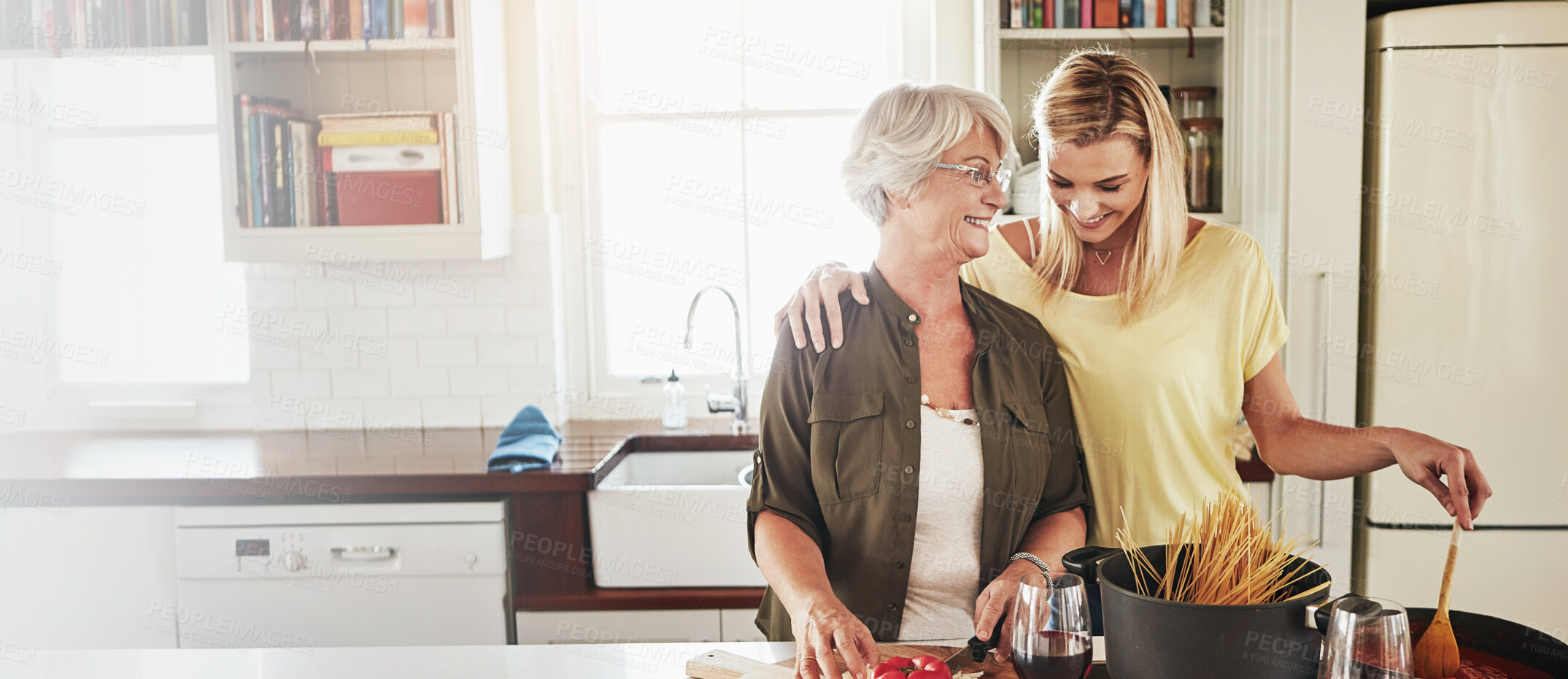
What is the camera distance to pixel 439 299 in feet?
11.4

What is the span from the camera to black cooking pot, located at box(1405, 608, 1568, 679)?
3.85ft

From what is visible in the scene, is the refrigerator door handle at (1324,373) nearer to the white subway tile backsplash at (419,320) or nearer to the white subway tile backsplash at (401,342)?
the white subway tile backsplash at (401,342)

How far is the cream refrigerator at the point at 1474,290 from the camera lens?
268cm

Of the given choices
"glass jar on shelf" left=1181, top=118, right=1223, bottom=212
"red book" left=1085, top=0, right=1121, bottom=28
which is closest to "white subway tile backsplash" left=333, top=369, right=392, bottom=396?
"red book" left=1085, top=0, right=1121, bottom=28

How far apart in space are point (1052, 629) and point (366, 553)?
2047mm

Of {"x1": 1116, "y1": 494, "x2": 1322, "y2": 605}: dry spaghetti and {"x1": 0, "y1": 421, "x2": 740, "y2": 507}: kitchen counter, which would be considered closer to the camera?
{"x1": 1116, "y1": 494, "x2": 1322, "y2": 605}: dry spaghetti

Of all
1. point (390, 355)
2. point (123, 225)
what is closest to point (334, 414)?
point (390, 355)

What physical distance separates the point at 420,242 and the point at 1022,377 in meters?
1.99

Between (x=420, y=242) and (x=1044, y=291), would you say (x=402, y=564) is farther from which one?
(x=1044, y=291)

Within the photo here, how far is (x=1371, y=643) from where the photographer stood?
1072 millimetres

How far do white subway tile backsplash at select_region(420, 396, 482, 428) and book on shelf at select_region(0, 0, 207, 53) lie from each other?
1.23m

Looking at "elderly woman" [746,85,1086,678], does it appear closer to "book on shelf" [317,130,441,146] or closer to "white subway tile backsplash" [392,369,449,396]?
"book on shelf" [317,130,441,146]

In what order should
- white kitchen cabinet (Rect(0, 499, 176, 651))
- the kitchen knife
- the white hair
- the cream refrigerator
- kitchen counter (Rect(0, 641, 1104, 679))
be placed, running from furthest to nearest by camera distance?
white kitchen cabinet (Rect(0, 499, 176, 651))
the cream refrigerator
the white hair
kitchen counter (Rect(0, 641, 1104, 679))
the kitchen knife

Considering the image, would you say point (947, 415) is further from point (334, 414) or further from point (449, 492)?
point (334, 414)
